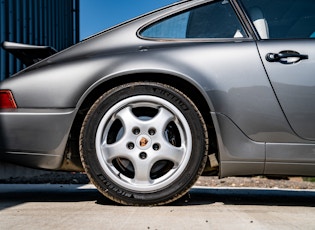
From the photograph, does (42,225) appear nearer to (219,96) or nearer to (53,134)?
(53,134)

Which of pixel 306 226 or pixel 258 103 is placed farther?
pixel 258 103

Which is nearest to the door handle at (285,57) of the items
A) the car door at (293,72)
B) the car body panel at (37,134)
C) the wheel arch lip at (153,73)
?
the car door at (293,72)

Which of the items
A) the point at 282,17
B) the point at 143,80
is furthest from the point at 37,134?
the point at 282,17

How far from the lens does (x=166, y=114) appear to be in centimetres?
274

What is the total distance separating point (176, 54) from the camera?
110 inches

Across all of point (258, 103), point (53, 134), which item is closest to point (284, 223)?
point (258, 103)

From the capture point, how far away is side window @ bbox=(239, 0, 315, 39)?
2947 mm

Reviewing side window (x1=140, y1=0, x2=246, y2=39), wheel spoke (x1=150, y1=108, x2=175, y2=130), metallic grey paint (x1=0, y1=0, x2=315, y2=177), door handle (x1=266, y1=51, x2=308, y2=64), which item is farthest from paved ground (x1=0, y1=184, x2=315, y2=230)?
side window (x1=140, y1=0, x2=246, y2=39)

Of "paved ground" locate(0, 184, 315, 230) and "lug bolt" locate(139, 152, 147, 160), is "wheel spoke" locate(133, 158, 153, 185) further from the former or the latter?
"paved ground" locate(0, 184, 315, 230)

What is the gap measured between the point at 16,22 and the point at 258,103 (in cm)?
606

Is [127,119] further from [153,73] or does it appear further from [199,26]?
Result: [199,26]

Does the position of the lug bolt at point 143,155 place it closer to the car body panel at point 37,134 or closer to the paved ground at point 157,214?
→ the paved ground at point 157,214

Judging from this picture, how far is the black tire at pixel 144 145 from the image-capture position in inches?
106

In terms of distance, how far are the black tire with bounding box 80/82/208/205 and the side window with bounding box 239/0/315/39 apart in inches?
26.9
